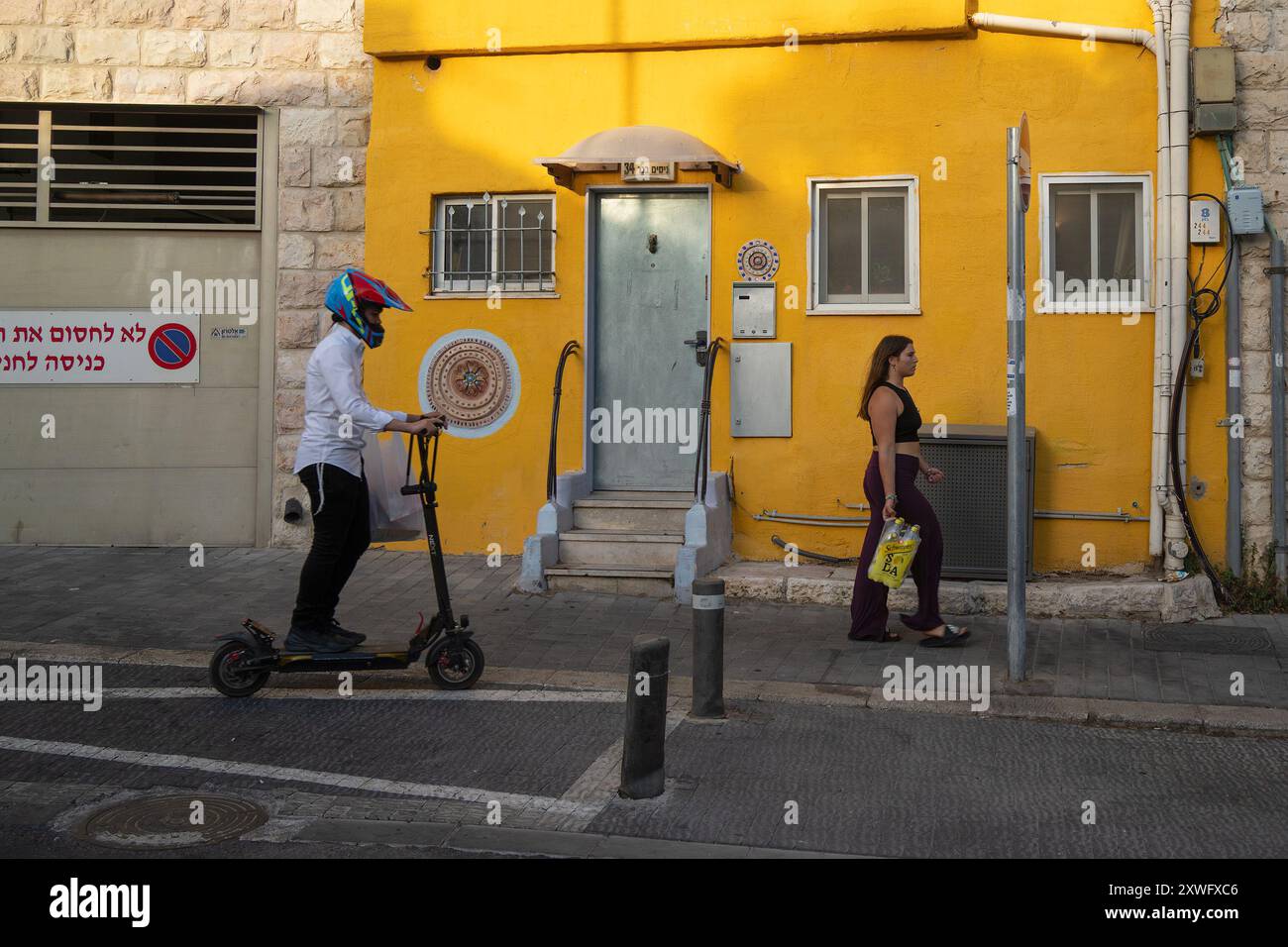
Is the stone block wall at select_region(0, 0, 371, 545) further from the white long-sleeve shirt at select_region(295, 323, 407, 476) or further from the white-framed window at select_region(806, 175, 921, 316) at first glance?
the white long-sleeve shirt at select_region(295, 323, 407, 476)

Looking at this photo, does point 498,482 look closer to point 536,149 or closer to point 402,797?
point 536,149

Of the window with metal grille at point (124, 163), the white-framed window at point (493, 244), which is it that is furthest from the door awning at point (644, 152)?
the window with metal grille at point (124, 163)

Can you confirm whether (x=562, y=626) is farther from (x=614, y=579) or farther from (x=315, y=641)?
(x=315, y=641)

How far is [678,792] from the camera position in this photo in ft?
18.5

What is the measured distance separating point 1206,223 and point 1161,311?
708 millimetres

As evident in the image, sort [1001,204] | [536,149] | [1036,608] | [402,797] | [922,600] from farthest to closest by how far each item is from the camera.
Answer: [536,149] → [1001,204] → [1036,608] → [922,600] → [402,797]

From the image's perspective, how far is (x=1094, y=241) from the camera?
34.4 ft

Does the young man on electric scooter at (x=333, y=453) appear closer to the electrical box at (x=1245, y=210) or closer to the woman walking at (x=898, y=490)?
the woman walking at (x=898, y=490)

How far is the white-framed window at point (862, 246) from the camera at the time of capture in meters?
10.8

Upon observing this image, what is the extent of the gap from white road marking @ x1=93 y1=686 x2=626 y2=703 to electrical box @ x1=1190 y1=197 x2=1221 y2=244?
5.73 meters

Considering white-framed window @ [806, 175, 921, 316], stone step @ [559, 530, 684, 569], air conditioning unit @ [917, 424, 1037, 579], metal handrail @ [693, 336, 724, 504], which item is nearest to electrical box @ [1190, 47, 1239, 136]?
white-framed window @ [806, 175, 921, 316]

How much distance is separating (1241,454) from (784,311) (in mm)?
3551

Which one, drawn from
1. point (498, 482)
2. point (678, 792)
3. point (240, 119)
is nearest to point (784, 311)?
point (498, 482)

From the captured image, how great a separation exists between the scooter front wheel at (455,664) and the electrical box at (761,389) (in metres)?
4.26
